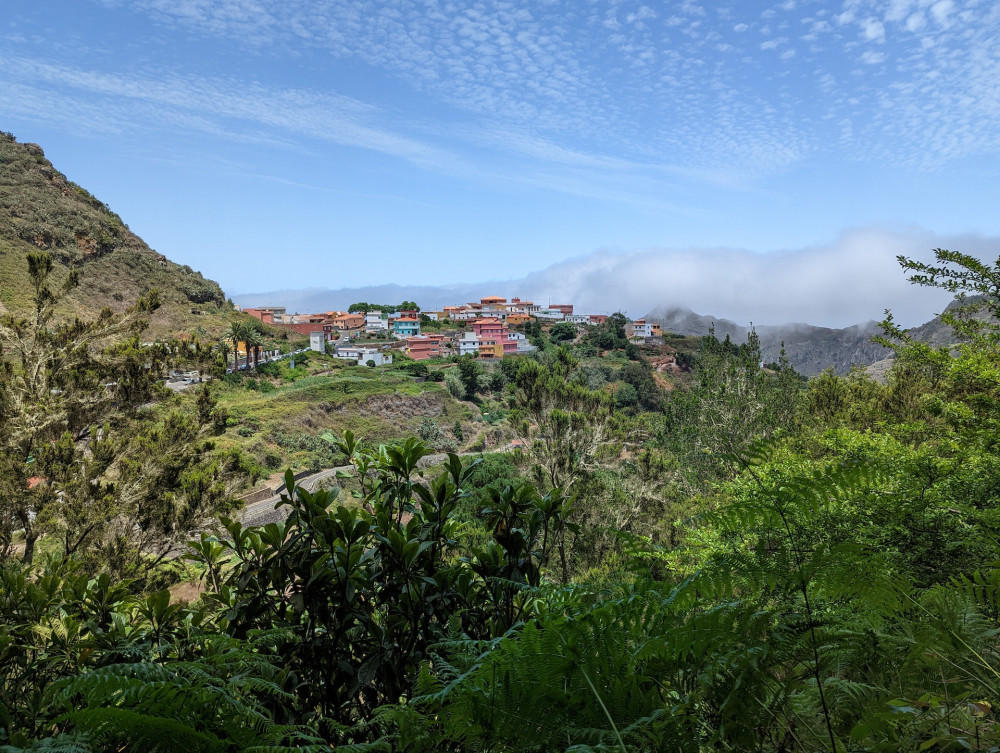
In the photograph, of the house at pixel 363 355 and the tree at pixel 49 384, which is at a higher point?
the tree at pixel 49 384

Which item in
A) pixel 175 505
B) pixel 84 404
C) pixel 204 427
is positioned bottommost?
pixel 175 505

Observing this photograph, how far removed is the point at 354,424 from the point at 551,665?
1386 inches

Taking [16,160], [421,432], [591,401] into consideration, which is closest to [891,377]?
[591,401]

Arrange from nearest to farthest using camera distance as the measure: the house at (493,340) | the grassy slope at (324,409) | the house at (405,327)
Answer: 1. the grassy slope at (324,409)
2. the house at (493,340)
3. the house at (405,327)

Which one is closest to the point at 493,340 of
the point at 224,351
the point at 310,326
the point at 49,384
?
the point at 310,326

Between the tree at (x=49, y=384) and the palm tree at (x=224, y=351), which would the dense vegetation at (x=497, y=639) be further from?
the palm tree at (x=224, y=351)

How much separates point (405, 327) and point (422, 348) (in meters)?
8.80

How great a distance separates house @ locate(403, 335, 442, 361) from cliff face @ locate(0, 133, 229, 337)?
1463 centimetres

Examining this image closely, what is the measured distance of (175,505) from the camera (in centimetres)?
708

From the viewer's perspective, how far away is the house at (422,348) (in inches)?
1917

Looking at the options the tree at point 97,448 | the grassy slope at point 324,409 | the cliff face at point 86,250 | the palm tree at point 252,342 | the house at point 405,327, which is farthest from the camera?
the house at point 405,327

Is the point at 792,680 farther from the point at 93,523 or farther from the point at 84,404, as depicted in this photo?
the point at 84,404

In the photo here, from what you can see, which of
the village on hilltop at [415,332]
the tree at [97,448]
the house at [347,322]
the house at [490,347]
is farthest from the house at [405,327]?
the tree at [97,448]

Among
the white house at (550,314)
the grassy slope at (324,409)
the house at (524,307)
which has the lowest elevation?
the grassy slope at (324,409)
